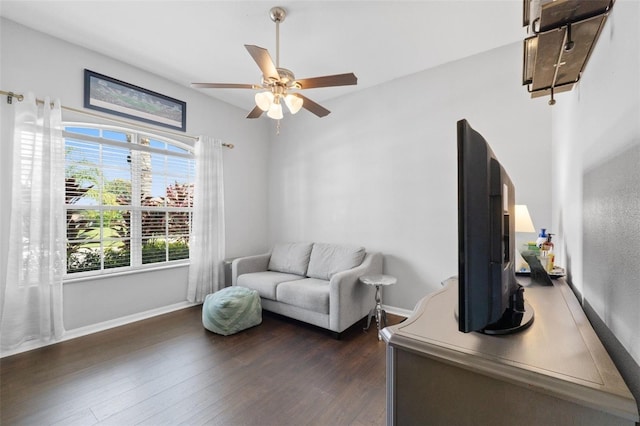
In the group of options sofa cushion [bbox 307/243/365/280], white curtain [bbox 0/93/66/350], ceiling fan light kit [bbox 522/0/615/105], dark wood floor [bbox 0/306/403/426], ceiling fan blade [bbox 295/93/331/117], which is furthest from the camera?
sofa cushion [bbox 307/243/365/280]

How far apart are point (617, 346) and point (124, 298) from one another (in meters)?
3.84

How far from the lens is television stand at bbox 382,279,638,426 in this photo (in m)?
0.56

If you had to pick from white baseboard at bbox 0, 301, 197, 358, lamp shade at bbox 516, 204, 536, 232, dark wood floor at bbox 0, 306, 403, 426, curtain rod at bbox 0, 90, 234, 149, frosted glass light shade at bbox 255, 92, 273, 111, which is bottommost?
dark wood floor at bbox 0, 306, 403, 426

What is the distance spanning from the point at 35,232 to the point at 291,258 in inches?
102

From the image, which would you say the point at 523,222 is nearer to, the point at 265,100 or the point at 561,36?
the point at 561,36

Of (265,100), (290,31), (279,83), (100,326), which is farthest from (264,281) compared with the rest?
(290,31)

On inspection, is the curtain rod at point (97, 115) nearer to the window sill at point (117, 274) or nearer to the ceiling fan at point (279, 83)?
the ceiling fan at point (279, 83)

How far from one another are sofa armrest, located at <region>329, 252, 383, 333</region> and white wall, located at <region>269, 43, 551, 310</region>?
1.46 feet

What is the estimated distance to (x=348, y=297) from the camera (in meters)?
2.72

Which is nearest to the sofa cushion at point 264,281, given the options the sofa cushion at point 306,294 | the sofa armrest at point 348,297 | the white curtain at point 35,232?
the sofa cushion at point 306,294

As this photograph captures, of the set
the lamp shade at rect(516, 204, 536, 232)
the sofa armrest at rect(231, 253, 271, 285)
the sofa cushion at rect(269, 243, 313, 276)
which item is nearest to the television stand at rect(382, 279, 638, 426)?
the lamp shade at rect(516, 204, 536, 232)

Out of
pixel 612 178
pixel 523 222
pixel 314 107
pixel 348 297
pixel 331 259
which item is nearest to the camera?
pixel 612 178

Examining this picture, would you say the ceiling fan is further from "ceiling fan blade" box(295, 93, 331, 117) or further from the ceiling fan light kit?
the ceiling fan light kit

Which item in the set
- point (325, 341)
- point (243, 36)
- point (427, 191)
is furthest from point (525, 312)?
point (243, 36)
